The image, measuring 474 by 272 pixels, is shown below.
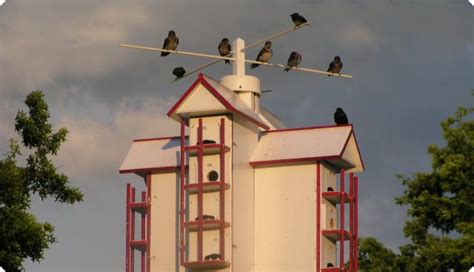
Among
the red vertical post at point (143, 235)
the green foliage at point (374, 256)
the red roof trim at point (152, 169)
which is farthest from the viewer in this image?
the green foliage at point (374, 256)

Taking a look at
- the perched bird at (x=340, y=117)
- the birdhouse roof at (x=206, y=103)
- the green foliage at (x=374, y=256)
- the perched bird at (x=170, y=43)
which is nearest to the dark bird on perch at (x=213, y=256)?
the birdhouse roof at (x=206, y=103)

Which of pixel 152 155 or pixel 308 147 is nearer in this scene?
pixel 308 147

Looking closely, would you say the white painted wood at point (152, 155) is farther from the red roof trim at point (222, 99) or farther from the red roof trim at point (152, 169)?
the red roof trim at point (222, 99)

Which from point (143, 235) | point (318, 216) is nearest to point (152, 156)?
point (143, 235)

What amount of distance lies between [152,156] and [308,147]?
402 cm

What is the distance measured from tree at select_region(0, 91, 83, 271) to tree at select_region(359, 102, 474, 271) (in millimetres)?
9955

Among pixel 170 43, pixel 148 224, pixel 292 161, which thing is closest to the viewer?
pixel 292 161

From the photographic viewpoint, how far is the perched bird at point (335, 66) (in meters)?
49.2

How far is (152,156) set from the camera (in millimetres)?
49469

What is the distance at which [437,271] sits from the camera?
52500mm

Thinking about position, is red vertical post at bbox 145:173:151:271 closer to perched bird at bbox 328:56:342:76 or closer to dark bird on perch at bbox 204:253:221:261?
dark bird on perch at bbox 204:253:221:261

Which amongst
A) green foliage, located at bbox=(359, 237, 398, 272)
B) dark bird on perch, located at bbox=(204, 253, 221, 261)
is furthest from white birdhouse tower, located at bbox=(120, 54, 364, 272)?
green foliage, located at bbox=(359, 237, 398, 272)

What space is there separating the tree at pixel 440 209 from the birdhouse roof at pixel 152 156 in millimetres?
7566

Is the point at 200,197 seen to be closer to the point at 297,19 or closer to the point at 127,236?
the point at 127,236
